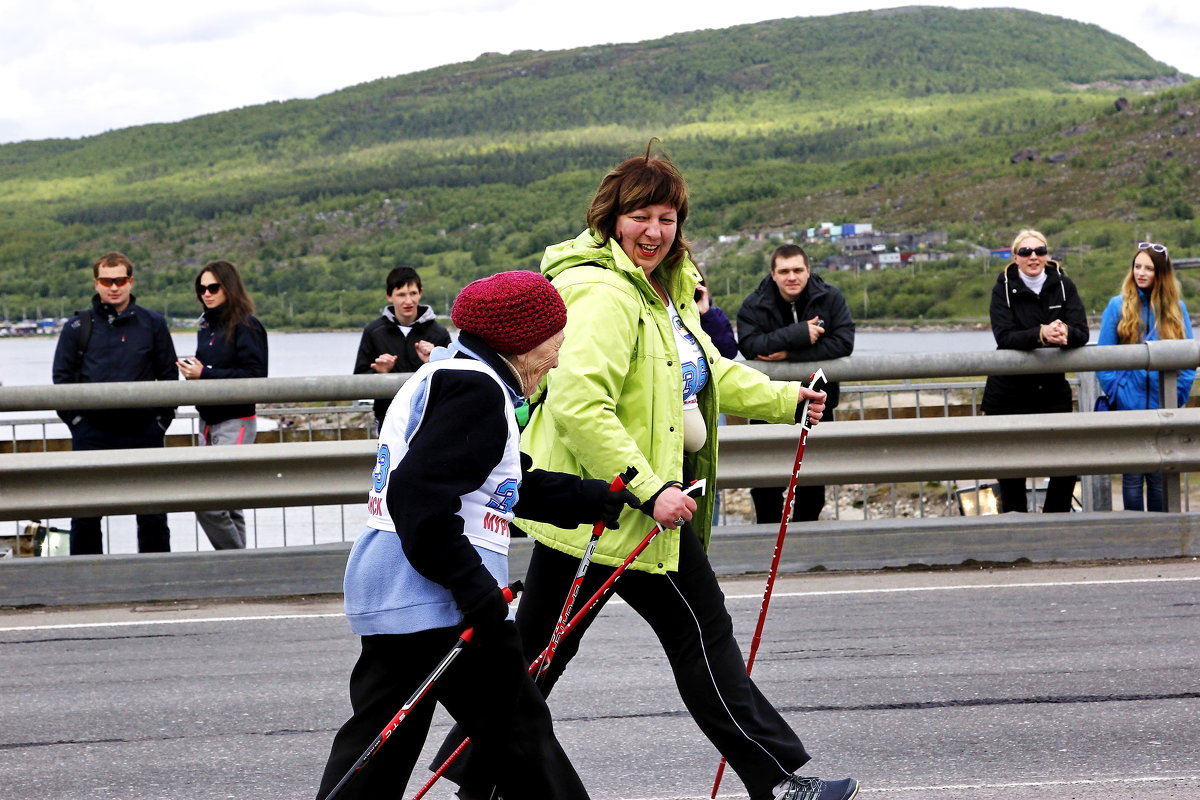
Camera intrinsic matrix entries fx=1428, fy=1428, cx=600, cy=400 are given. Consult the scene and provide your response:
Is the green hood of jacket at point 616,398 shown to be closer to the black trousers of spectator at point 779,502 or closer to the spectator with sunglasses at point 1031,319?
the black trousers of spectator at point 779,502

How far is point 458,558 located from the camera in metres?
3.10

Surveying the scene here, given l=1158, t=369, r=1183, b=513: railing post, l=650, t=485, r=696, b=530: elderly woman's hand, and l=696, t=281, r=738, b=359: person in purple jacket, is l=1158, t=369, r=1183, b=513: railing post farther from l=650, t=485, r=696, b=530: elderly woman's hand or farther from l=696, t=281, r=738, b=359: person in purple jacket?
l=650, t=485, r=696, b=530: elderly woman's hand

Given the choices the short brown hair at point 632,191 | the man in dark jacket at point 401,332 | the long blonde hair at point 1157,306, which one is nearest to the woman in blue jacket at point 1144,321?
the long blonde hair at point 1157,306

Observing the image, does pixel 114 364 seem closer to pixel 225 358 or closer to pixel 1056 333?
pixel 225 358

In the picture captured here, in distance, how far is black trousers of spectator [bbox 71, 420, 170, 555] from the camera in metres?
7.93

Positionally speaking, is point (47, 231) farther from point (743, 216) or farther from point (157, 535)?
point (157, 535)

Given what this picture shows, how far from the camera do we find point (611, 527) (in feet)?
12.2

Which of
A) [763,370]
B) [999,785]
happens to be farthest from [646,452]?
[763,370]

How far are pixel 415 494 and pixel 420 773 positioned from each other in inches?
76.4

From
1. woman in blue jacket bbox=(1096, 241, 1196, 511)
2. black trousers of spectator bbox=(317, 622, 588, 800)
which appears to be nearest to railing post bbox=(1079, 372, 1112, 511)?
woman in blue jacket bbox=(1096, 241, 1196, 511)

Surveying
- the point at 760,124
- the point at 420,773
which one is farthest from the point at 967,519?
the point at 760,124

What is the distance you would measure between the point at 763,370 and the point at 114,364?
3701 mm

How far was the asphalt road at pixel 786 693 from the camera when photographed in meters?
4.55

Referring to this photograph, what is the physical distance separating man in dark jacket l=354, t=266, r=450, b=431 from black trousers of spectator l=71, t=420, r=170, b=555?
1.39 metres
